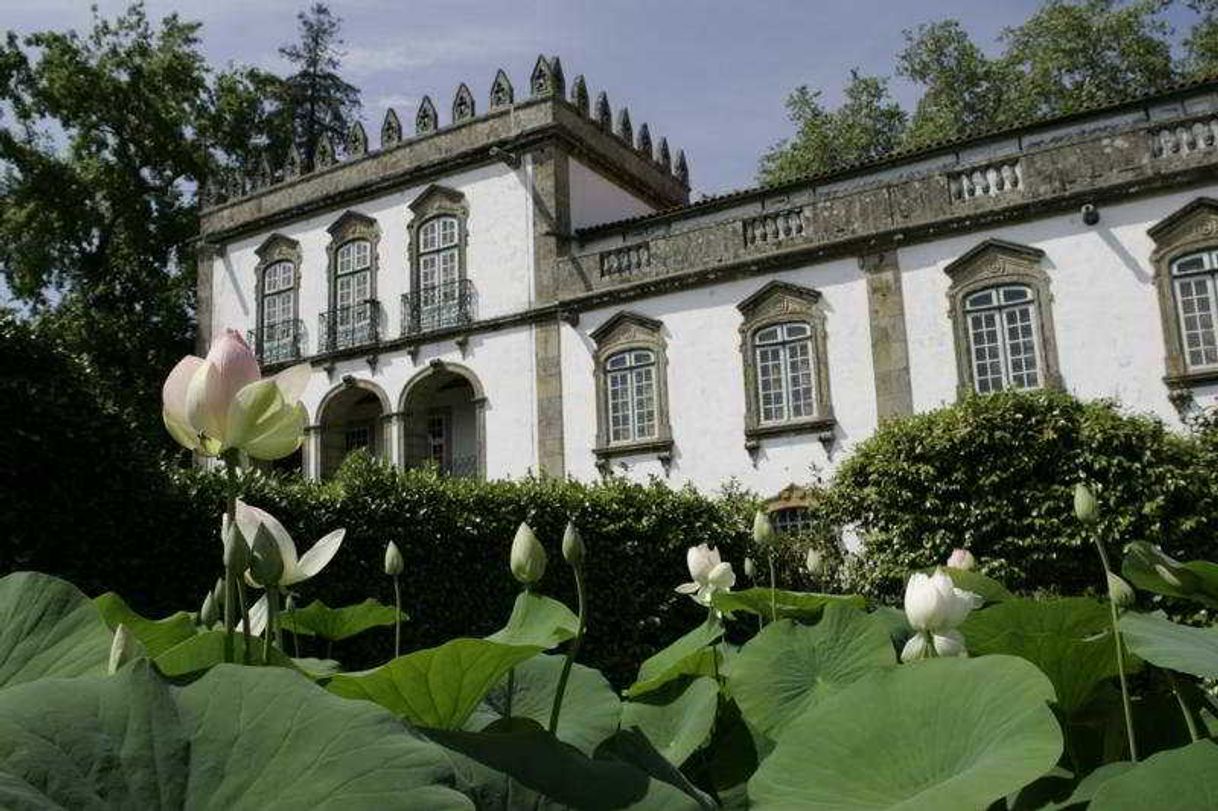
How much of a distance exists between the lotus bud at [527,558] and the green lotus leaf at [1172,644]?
0.85 meters

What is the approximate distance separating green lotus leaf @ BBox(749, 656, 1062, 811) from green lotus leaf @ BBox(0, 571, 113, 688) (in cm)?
80

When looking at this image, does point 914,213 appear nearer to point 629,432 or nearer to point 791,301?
point 791,301

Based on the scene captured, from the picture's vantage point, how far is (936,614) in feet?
5.48

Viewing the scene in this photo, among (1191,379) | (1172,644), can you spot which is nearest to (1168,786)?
(1172,644)

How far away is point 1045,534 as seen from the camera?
12352 millimetres

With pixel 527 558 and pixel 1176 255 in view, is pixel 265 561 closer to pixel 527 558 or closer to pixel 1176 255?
pixel 527 558

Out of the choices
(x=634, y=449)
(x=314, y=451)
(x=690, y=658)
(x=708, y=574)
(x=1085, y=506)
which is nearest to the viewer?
(x=690, y=658)

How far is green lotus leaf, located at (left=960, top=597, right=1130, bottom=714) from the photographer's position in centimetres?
159

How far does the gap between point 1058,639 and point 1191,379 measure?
14974 millimetres

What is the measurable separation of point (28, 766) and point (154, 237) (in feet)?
103

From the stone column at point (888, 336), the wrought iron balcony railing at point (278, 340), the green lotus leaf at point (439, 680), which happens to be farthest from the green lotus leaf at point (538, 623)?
the wrought iron balcony railing at point (278, 340)

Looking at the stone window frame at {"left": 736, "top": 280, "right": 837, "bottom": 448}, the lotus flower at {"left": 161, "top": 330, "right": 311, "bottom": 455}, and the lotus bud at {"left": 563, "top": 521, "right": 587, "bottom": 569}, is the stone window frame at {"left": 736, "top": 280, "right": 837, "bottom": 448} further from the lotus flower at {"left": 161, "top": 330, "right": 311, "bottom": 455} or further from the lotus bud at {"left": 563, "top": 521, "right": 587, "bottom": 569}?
the lotus flower at {"left": 161, "top": 330, "right": 311, "bottom": 455}

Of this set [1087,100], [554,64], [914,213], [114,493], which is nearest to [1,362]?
[114,493]

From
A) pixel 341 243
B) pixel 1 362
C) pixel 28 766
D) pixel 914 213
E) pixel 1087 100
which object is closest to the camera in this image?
pixel 28 766
